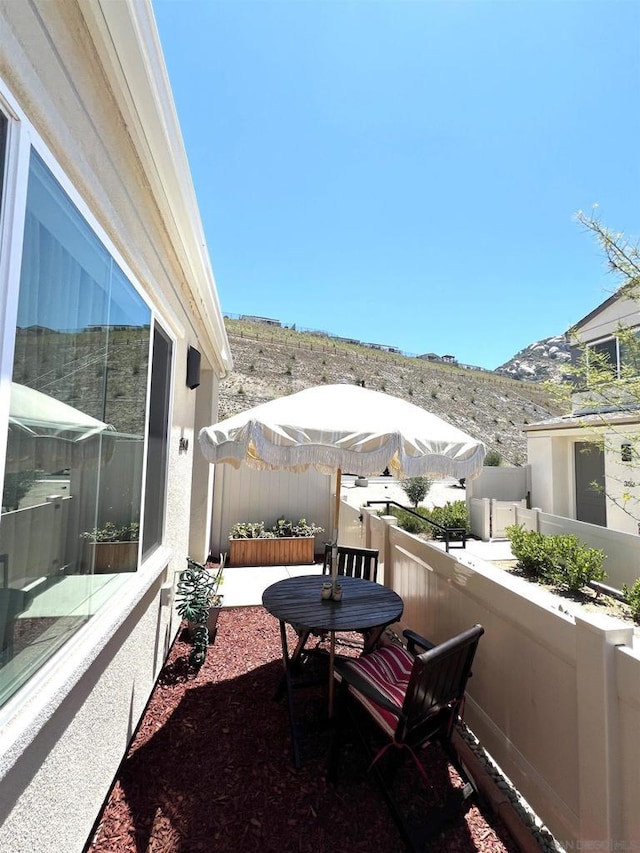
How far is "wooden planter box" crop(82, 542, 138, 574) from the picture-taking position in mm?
1934

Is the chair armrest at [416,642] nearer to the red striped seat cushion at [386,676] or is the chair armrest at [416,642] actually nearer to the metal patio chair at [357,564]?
the red striped seat cushion at [386,676]

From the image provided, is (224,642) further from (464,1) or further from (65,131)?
(464,1)

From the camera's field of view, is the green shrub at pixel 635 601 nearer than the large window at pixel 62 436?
No

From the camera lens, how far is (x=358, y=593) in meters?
3.32

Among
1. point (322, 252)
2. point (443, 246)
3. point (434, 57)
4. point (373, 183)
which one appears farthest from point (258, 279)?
point (434, 57)

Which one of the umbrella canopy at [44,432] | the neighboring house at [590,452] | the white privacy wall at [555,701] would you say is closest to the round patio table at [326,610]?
the white privacy wall at [555,701]

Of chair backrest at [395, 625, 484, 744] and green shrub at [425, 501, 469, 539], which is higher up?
chair backrest at [395, 625, 484, 744]

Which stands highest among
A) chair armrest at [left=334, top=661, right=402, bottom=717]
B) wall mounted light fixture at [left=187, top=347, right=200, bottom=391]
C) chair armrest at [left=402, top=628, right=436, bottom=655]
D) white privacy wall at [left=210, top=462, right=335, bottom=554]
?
wall mounted light fixture at [left=187, top=347, right=200, bottom=391]

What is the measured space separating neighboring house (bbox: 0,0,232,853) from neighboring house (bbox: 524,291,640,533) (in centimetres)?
976

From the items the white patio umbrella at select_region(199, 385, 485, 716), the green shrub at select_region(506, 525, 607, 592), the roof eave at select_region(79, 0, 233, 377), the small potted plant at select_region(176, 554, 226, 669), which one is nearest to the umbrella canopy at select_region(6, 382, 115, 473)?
the white patio umbrella at select_region(199, 385, 485, 716)

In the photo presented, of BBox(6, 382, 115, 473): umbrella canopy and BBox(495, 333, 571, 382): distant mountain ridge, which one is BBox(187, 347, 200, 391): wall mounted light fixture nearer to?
BBox(6, 382, 115, 473): umbrella canopy

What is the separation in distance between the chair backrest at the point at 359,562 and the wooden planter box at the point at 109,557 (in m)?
2.00

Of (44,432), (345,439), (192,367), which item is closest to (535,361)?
(192,367)

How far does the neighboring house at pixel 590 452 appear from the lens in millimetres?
9211
